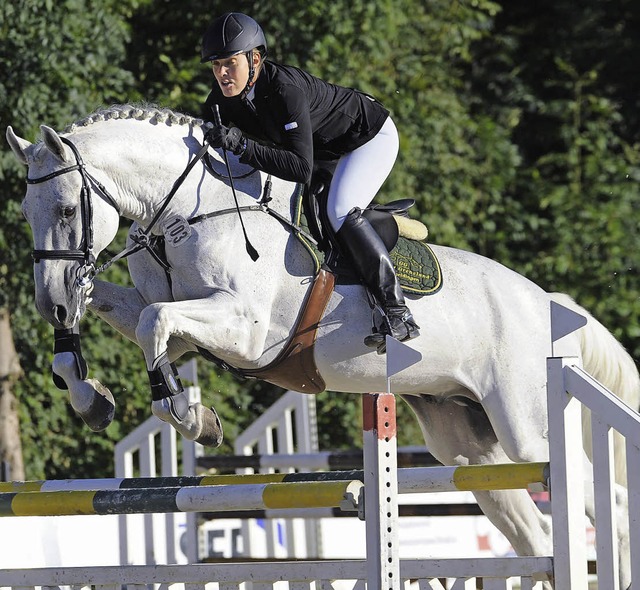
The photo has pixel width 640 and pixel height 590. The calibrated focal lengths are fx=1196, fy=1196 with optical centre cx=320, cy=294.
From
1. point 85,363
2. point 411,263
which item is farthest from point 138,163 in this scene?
point 411,263

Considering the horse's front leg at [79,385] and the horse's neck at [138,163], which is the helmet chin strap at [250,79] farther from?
the horse's front leg at [79,385]

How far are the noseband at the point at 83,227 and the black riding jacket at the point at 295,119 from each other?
20.5 inches

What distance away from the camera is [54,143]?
387cm

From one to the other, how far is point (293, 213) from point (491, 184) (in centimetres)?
726

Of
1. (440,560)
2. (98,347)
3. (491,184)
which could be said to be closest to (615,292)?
(491,184)

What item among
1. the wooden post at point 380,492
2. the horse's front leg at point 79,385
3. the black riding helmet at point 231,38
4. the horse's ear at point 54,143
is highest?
the black riding helmet at point 231,38

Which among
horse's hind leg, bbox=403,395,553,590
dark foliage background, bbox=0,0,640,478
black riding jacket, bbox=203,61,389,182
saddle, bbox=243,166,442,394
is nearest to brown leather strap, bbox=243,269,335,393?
saddle, bbox=243,166,442,394

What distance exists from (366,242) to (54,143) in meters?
1.10

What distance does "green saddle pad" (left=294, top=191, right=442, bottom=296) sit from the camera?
4211 mm

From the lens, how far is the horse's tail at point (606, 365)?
4785mm

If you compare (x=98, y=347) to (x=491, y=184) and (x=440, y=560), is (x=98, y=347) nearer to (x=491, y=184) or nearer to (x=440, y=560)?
(x=491, y=184)

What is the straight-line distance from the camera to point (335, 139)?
4332 mm

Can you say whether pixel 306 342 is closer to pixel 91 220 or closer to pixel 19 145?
pixel 91 220

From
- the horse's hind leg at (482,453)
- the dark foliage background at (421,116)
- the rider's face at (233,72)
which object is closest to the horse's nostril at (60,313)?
the rider's face at (233,72)
